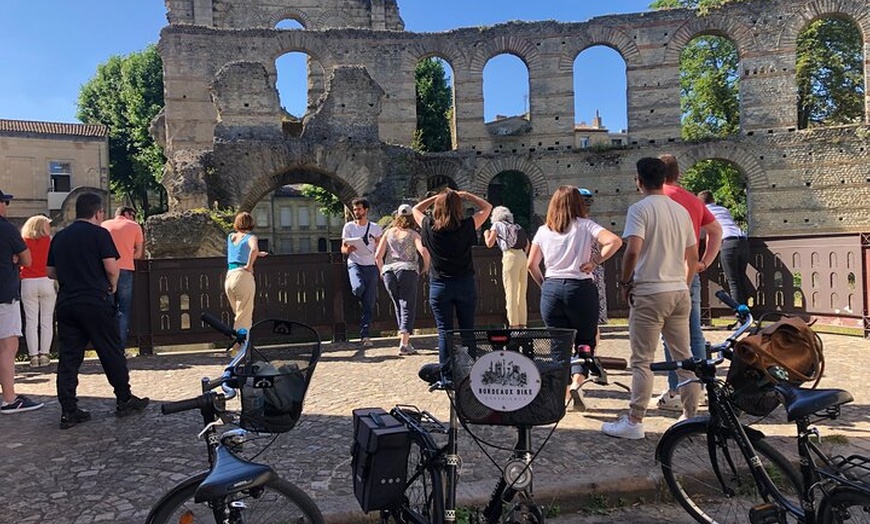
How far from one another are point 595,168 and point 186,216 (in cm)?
1600

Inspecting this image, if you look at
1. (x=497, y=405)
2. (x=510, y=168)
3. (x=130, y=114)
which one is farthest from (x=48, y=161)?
(x=497, y=405)

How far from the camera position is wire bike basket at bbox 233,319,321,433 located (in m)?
2.57

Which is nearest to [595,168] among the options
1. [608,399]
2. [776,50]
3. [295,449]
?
[776,50]

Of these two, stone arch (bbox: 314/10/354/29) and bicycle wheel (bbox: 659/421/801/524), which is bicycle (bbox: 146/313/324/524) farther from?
stone arch (bbox: 314/10/354/29)

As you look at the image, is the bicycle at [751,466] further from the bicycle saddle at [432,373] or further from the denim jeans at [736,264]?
the denim jeans at [736,264]

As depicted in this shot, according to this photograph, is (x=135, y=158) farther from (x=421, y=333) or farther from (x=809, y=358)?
(x=809, y=358)

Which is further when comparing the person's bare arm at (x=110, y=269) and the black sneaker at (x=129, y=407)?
the black sneaker at (x=129, y=407)

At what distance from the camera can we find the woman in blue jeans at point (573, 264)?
498 cm

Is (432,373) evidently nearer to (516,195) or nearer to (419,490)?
(419,490)

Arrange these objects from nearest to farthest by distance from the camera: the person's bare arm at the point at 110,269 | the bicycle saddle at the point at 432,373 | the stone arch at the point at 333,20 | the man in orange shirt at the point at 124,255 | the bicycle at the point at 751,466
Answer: the bicycle at the point at 751,466 → the bicycle saddle at the point at 432,373 → the person's bare arm at the point at 110,269 → the man in orange shirt at the point at 124,255 → the stone arch at the point at 333,20

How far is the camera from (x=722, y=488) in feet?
11.5

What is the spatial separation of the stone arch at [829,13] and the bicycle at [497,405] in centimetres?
2591

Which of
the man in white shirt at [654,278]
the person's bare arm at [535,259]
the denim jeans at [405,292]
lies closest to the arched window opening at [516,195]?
the denim jeans at [405,292]

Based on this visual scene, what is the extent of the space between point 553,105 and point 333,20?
13737 mm
